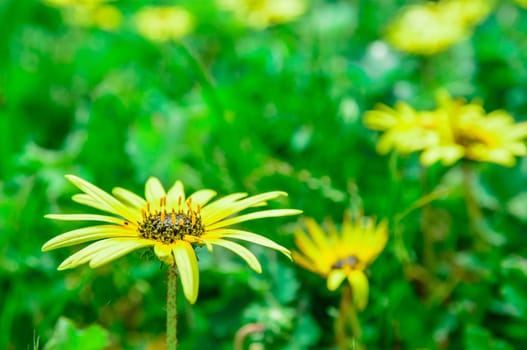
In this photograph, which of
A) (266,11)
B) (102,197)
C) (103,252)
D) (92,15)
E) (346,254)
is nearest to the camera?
(103,252)

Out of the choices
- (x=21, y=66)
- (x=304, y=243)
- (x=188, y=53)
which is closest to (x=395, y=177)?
(x=304, y=243)

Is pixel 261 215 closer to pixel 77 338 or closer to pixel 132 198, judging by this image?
pixel 132 198

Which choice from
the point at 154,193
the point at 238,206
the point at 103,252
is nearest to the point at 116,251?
the point at 103,252

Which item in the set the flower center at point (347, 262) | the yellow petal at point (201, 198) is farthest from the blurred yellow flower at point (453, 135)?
the yellow petal at point (201, 198)

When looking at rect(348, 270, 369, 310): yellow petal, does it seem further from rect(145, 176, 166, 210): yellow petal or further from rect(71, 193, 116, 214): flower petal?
rect(71, 193, 116, 214): flower petal

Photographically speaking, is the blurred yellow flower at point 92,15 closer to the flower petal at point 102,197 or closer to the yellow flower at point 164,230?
the yellow flower at point 164,230

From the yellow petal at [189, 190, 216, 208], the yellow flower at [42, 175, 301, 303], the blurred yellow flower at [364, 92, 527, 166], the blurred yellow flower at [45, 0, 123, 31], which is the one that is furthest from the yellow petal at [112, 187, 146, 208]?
the blurred yellow flower at [45, 0, 123, 31]

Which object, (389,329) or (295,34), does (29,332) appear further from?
(295,34)
